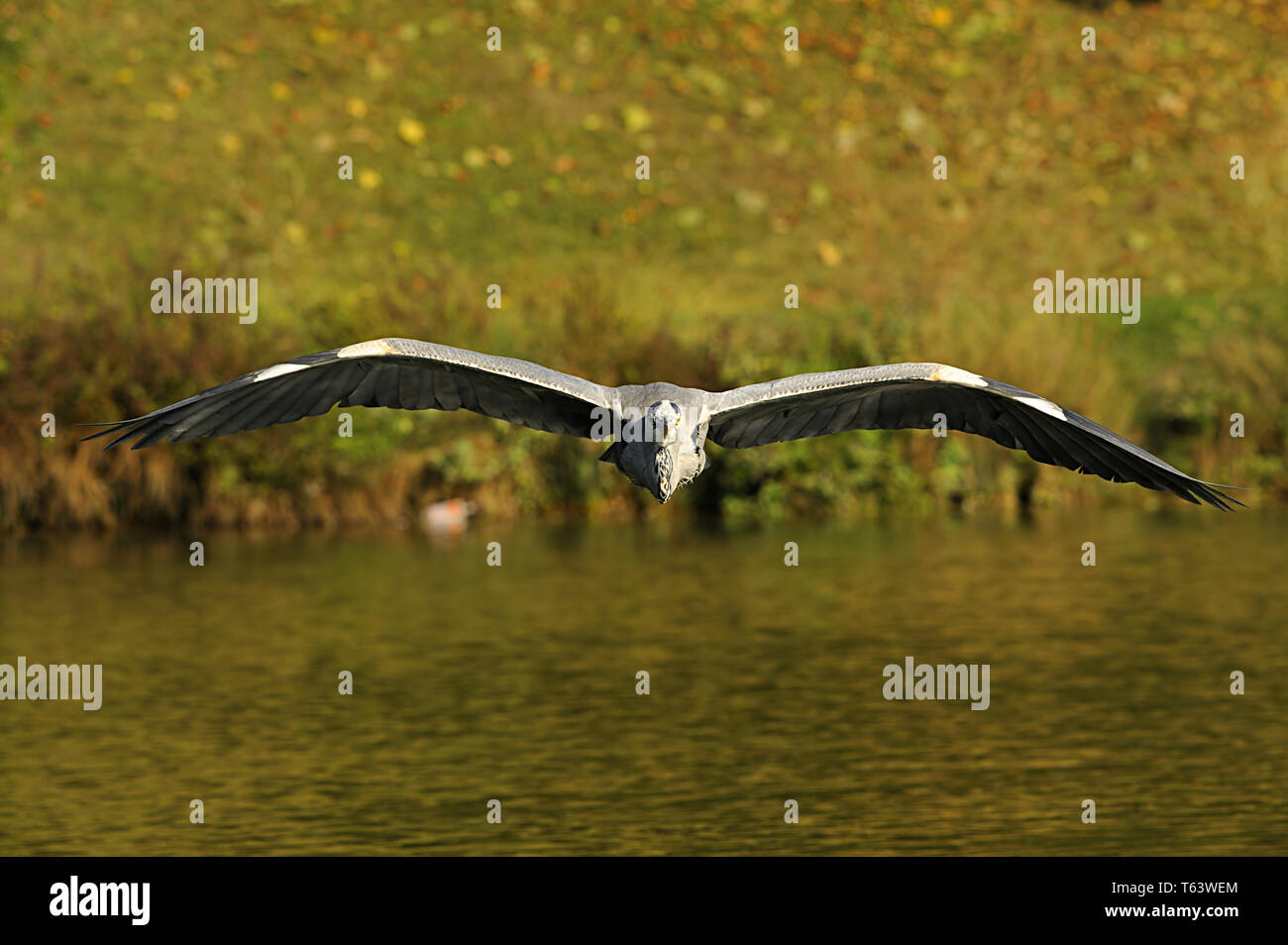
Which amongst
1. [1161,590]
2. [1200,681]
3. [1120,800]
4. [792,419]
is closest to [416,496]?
[1161,590]

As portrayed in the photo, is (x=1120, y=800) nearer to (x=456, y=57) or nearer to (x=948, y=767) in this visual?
(x=948, y=767)

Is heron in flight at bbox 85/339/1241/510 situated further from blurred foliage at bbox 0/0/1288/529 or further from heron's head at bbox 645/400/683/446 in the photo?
blurred foliage at bbox 0/0/1288/529

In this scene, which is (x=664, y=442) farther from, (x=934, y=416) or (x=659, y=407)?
(x=934, y=416)

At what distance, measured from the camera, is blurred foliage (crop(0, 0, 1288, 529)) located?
34.2 metres

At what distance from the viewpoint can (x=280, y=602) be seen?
2822 cm

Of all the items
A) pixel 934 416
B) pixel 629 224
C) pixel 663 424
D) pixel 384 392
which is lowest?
pixel 663 424

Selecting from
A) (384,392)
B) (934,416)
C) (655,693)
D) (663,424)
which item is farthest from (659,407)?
(655,693)

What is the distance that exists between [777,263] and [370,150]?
11525 millimetres

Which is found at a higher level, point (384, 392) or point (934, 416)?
point (384, 392)

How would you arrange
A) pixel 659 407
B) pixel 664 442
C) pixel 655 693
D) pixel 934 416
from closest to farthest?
pixel 664 442 < pixel 659 407 < pixel 934 416 < pixel 655 693

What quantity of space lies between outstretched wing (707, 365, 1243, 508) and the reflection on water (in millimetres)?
4138

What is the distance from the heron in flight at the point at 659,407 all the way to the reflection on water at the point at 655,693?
13.8ft

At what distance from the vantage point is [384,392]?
Result: 14125mm

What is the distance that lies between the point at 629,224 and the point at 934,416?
39.5 metres
